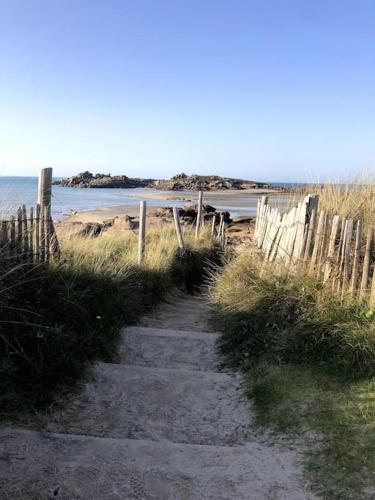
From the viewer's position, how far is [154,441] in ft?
12.7

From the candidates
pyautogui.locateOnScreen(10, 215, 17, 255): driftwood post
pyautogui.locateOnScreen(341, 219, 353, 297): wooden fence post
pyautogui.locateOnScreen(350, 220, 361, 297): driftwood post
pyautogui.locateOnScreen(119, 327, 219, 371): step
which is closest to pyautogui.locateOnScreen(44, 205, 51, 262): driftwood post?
pyautogui.locateOnScreen(10, 215, 17, 255): driftwood post

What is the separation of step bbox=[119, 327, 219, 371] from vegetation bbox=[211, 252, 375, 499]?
282 mm

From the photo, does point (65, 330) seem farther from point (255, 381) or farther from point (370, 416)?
point (370, 416)

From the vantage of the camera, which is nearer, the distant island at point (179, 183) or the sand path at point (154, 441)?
the sand path at point (154, 441)

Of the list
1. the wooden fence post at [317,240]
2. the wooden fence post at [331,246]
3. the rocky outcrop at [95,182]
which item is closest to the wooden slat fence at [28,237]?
the wooden fence post at [317,240]

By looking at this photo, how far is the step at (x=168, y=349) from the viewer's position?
5969 mm

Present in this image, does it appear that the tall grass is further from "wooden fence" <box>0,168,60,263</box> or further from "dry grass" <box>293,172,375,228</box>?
"wooden fence" <box>0,168,60,263</box>

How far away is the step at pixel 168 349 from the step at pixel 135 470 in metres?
2.29

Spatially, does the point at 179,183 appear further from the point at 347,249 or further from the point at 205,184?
the point at 347,249

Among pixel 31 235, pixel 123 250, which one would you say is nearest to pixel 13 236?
pixel 31 235

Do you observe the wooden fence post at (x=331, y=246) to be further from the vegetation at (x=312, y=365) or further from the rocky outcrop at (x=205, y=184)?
the rocky outcrop at (x=205, y=184)

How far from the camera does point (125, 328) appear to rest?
22.0 feet

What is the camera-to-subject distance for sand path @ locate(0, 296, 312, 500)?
10.0ft

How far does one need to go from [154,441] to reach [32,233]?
3.61m
